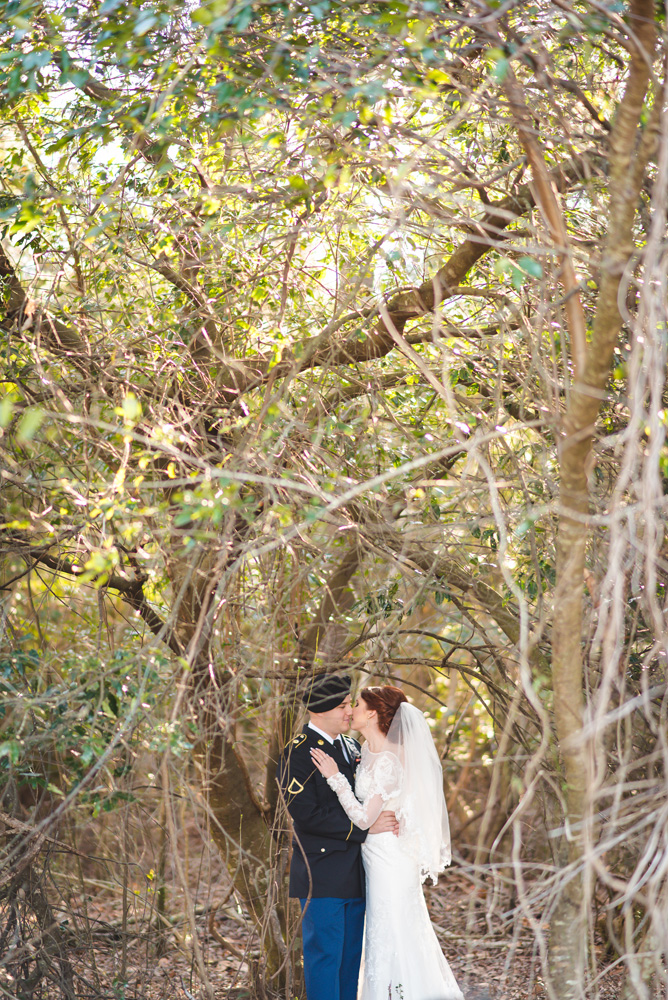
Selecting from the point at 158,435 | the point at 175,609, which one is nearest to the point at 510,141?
Result: the point at 158,435

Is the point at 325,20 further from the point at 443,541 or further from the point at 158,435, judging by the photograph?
the point at 443,541

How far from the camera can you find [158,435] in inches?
103

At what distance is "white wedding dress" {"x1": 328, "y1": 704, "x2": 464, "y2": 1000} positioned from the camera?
3.89 metres

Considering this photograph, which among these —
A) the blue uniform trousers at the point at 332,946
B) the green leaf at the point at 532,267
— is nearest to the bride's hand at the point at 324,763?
the blue uniform trousers at the point at 332,946

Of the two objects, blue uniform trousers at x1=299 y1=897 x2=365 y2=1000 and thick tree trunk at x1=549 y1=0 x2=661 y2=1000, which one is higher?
thick tree trunk at x1=549 y1=0 x2=661 y2=1000

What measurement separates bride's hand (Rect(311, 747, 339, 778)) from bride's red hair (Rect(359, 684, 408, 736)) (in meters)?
0.32

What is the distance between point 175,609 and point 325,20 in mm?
1999

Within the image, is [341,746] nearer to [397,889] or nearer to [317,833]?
[317,833]

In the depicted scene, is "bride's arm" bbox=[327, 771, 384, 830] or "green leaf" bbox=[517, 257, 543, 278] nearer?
"green leaf" bbox=[517, 257, 543, 278]

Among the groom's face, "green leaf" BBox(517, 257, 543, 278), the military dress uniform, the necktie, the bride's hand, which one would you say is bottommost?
the military dress uniform

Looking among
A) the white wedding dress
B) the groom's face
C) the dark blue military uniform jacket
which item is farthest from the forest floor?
the groom's face

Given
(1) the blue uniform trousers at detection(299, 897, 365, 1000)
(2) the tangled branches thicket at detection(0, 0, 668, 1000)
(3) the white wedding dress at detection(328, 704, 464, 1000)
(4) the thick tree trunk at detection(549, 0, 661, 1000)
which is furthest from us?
(3) the white wedding dress at detection(328, 704, 464, 1000)

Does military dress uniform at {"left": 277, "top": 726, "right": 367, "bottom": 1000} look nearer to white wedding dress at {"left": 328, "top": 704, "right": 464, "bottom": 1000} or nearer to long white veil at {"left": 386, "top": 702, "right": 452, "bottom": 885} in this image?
white wedding dress at {"left": 328, "top": 704, "right": 464, "bottom": 1000}

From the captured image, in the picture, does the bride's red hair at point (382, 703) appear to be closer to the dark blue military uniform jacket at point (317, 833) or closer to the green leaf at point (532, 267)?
the dark blue military uniform jacket at point (317, 833)
